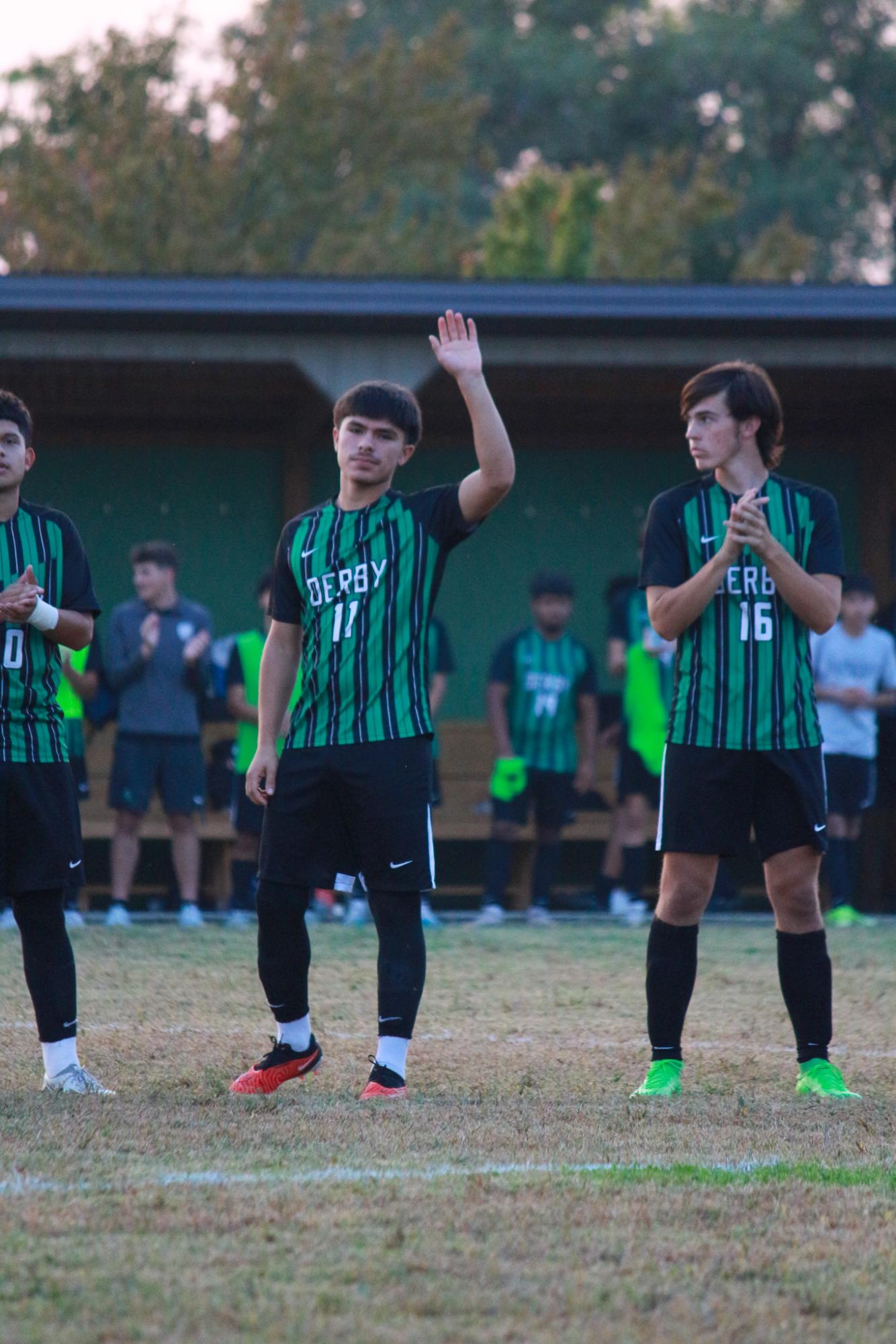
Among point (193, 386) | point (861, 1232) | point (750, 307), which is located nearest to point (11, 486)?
point (861, 1232)

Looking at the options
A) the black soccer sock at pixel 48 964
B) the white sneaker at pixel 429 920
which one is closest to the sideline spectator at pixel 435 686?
the white sneaker at pixel 429 920

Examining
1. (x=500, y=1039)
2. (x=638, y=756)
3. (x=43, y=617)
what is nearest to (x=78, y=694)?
(x=638, y=756)

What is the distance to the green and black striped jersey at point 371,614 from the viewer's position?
434 centimetres

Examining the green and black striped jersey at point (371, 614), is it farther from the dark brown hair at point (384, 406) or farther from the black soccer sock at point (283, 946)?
the black soccer sock at point (283, 946)

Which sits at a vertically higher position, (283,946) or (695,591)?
(695,591)

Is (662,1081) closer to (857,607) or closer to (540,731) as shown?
(540,731)

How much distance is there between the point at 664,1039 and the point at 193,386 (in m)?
7.89

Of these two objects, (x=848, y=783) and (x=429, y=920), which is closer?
(x=429, y=920)

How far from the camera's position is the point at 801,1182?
3352 millimetres

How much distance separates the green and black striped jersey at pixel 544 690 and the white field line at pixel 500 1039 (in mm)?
4876

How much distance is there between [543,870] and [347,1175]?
7.01 m

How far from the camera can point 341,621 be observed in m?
4.38

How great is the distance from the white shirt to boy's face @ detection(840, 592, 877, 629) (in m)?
0.09

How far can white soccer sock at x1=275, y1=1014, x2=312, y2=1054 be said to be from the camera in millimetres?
4418
